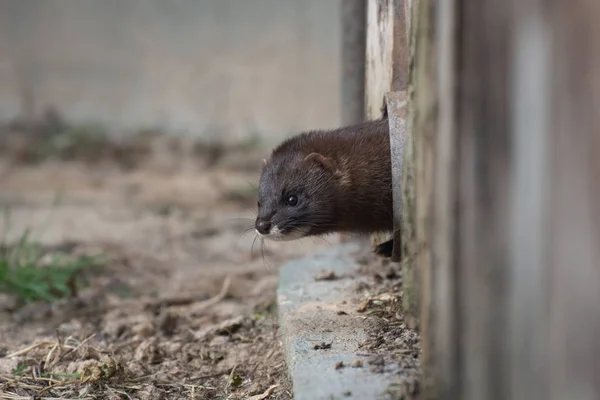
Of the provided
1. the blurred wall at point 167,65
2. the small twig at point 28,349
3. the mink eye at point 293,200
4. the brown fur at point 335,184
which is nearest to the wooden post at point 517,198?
the brown fur at point 335,184

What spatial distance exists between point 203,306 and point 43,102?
5815mm

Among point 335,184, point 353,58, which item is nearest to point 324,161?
point 335,184

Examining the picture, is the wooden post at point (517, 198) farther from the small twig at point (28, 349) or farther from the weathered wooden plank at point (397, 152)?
the small twig at point (28, 349)

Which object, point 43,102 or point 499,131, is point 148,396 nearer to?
point 499,131

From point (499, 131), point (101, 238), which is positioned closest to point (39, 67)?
point (101, 238)

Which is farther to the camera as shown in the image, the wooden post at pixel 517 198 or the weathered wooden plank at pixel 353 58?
the weathered wooden plank at pixel 353 58

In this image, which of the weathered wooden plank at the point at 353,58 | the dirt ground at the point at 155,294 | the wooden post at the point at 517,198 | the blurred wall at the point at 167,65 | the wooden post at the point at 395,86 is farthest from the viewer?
the blurred wall at the point at 167,65

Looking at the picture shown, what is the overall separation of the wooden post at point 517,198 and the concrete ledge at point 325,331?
37 centimetres

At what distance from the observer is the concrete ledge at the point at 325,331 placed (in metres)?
2.35

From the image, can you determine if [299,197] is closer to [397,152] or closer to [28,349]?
[397,152]

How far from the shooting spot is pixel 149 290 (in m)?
4.95

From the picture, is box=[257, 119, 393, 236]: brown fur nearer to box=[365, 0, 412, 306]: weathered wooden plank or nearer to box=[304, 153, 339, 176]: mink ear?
box=[304, 153, 339, 176]: mink ear

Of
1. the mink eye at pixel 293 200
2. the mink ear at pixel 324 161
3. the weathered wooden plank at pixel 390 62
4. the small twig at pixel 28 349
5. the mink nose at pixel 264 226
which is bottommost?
the small twig at pixel 28 349

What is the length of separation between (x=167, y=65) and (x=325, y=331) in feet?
22.8
